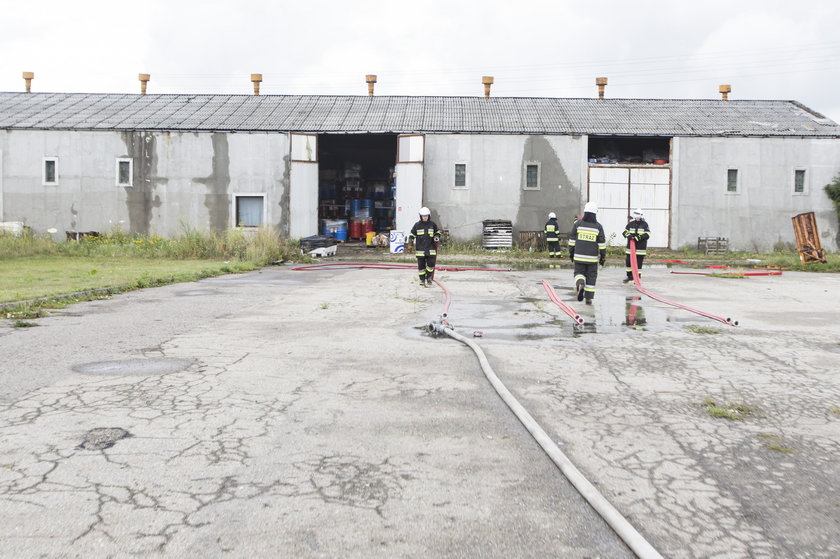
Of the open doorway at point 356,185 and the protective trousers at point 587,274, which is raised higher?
the open doorway at point 356,185

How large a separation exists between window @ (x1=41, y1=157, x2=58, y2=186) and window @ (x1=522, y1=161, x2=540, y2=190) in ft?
61.6

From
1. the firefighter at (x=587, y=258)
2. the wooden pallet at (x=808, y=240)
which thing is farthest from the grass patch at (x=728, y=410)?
the wooden pallet at (x=808, y=240)

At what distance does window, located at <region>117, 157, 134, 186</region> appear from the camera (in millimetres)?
29344

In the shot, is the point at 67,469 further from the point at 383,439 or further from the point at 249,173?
the point at 249,173

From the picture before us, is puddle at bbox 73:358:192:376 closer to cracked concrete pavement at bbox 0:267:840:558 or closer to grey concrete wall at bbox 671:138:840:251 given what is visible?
cracked concrete pavement at bbox 0:267:840:558

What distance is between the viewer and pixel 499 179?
2944 centimetres

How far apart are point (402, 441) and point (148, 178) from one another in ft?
91.0

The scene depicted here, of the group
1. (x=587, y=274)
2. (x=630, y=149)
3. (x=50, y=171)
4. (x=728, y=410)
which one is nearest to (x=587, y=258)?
(x=587, y=274)

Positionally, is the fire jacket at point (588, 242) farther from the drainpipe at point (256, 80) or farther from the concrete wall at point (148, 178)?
the drainpipe at point (256, 80)

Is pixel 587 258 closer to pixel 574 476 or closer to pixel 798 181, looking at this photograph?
pixel 574 476

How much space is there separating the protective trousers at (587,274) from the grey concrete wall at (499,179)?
57.0ft

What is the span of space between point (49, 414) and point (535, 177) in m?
26.1

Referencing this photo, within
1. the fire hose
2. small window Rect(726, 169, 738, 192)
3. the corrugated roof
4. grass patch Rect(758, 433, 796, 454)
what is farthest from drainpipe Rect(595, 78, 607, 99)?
grass patch Rect(758, 433, 796, 454)

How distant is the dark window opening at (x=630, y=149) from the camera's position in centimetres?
3086
